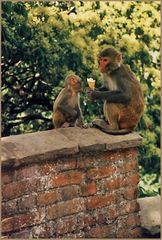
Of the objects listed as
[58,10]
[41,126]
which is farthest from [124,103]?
[41,126]

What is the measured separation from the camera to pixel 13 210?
4824 mm

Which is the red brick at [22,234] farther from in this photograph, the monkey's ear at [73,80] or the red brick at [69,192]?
the monkey's ear at [73,80]

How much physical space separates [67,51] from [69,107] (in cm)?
308

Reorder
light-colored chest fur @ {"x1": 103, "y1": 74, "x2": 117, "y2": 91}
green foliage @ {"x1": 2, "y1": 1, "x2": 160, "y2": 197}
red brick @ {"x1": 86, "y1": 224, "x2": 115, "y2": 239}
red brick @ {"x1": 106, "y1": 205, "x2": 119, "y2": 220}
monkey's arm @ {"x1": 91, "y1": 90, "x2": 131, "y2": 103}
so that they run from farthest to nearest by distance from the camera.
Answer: green foliage @ {"x1": 2, "y1": 1, "x2": 160, "y2": 197} → light-colored chest fur @ {"x1": 103, "y1": 74, "x2": 117, "y2": 91} → monkey's arm @ {"x1": 91, "y1": 90, "x2": 131, "y2": 103} → red brick @ {"x1": 106, "y1": 205, "x2": 119, "y2": 220} → red brick @ {"x1": 86, "y1": 224, "x2": 115, "y2": 239}

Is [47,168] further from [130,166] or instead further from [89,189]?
[130,166]

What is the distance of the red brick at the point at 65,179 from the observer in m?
5.07

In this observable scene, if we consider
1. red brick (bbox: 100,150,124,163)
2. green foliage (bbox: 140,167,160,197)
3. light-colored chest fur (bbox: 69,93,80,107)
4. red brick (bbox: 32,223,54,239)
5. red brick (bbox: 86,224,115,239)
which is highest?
light-colored chest fur (bbox: 69,93,80,107)

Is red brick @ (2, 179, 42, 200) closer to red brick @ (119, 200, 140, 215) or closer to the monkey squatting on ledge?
red brick @ (119, 200, 140, 215)

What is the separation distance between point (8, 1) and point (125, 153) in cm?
410

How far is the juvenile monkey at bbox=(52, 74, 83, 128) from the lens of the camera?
21.2 ft

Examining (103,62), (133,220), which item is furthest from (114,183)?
(103,62)

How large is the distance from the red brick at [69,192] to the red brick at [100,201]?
0.52 ft

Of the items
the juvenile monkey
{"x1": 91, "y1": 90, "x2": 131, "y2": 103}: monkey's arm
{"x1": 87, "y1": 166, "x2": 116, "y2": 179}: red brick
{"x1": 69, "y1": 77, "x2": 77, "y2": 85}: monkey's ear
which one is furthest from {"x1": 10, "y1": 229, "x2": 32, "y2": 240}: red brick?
{"x1": 69, "y1": 77, "x2": 77, "y2": 85}: monkey's ear

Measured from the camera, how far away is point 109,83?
612cm
